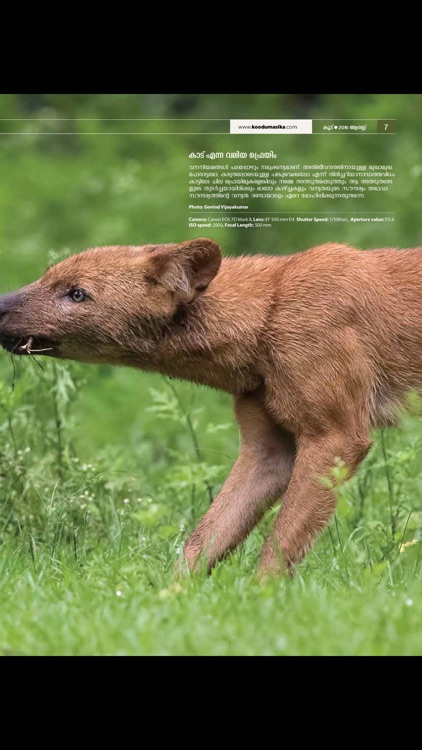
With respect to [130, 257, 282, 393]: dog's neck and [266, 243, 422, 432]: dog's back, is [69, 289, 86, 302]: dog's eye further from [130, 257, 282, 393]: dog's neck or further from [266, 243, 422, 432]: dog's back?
[266, 243, 422, 432]: dog's back

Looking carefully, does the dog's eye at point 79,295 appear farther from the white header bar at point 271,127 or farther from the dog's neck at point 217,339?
the white header bar at point 271,127

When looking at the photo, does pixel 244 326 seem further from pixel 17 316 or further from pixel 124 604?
pixel 124 604

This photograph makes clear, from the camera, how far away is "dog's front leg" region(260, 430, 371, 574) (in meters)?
5.84

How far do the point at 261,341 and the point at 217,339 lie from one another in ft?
0.75

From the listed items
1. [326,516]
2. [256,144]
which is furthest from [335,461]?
[256,144]

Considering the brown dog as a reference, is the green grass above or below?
below

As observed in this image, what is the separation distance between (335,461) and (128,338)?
1241 millimetres

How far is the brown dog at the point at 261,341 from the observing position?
592cm

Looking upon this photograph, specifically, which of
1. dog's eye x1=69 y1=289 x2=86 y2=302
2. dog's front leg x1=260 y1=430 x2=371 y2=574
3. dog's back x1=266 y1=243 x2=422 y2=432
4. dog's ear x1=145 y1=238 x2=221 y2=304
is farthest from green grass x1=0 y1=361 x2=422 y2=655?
dog's ear x1=145 y1=238 x2=221 y2=304

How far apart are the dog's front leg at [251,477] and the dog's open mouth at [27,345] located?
41.0 inches

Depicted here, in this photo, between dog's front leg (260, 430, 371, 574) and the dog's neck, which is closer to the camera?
dog's front leg (260, 430, 371, 574)

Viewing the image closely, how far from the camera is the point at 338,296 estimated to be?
6.16 meters

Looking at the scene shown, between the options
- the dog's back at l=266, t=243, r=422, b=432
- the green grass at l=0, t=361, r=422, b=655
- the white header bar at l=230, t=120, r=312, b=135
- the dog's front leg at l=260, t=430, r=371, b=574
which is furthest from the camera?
the white header bar at l=230, t=120, r=312, b=135

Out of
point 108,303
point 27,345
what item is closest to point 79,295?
point 108,303
